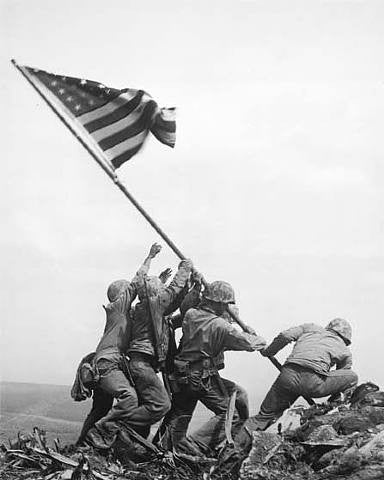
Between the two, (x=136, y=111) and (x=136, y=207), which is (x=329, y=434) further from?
(x=136, y=111)

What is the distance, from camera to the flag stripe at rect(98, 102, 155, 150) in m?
11.5

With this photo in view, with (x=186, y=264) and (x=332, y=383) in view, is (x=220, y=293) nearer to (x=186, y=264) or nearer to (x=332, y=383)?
(x=186, y=264)

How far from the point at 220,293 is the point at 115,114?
10.3 feet

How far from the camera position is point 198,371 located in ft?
36.1

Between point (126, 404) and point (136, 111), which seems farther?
point (136, 111)

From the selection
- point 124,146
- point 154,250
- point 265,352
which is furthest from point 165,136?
point 265,352

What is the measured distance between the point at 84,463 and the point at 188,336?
7.81ft

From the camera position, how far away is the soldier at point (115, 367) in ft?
35.1

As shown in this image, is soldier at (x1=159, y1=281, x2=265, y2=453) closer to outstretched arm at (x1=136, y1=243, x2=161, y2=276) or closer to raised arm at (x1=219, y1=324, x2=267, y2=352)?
Result: raised arm at (x1=219, y1=324, x2=267, y2=352)

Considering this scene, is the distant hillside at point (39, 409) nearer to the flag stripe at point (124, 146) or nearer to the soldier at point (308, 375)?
the soldier at point (308, 375)

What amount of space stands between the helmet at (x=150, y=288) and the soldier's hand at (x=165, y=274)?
0.39m

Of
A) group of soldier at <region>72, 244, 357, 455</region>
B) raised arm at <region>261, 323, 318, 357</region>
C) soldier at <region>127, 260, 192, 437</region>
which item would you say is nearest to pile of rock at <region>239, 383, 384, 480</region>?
group of soldier at <region>72, 244, 357, 455</region>

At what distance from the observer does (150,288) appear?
11.3 metres

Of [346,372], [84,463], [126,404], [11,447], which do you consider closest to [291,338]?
[346,372]
